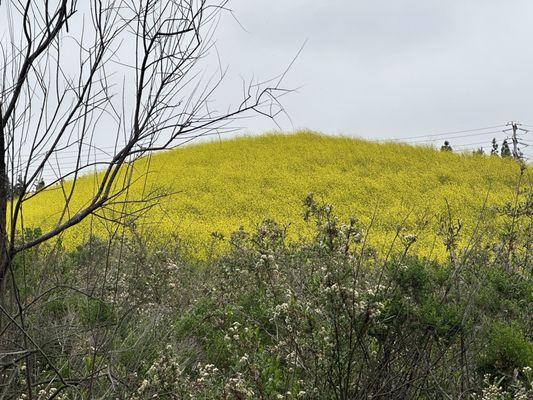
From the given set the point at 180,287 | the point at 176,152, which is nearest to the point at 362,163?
the point at 176,152

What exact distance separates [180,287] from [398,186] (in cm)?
1963

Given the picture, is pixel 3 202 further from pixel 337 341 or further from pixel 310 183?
pixel 310 183

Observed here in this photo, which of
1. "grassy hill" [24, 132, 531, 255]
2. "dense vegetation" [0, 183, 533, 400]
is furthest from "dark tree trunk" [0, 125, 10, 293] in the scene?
"grassy hill" [24, 132, 531, 255]

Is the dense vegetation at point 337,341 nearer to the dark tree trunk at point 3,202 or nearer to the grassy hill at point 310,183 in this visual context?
the dark tree trunk at point 3,202

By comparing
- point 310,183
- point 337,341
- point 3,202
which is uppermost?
point 310,183

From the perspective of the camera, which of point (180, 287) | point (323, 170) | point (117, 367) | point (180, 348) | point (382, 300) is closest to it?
point (382, 300)

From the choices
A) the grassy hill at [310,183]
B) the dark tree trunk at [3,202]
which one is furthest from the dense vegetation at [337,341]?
the grassy hill at [310,183]

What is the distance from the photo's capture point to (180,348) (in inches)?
197

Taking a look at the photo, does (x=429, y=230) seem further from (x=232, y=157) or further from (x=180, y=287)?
(x=180, y=287)

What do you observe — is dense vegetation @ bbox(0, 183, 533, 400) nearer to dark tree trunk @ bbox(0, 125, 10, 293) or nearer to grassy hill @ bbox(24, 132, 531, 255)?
dark tree trunk @ bbox(0, 125, 10, 293)

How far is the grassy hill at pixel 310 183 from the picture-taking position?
21.6m

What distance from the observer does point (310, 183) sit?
25875 millimetres

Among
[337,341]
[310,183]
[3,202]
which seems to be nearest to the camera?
[3,202]

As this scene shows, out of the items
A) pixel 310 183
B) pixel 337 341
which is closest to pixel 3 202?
pixel 337 341
